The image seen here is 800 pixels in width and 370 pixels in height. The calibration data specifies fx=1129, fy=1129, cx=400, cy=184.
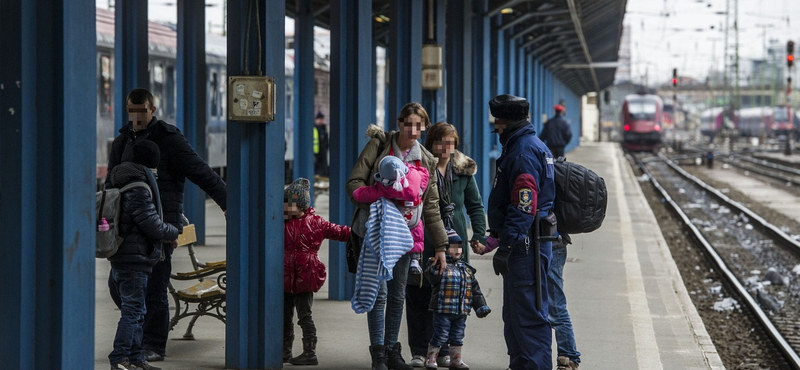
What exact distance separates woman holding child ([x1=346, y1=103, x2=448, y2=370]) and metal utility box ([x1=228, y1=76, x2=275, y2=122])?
0.61 metres

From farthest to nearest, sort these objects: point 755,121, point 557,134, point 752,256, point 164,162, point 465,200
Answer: point 755,121 → point 557,134 → point 752,256 → point 465,200 → point 164,162

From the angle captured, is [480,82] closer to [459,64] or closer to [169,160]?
[459,64]

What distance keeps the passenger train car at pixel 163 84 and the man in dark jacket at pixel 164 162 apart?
919 cm

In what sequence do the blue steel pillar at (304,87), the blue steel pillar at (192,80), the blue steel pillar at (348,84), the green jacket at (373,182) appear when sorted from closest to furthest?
the green jacket at (373,182)
the blue steel pillar at (348,84)
the blue steel pillar at (192,80)
the blue steel pillar at (304,87)

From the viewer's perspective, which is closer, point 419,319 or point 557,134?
point 419,319

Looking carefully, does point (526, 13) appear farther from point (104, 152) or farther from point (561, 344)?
point (561, 344)

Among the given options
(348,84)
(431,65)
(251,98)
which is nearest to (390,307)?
(251,98)

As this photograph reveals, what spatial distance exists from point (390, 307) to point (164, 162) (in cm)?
→ 155

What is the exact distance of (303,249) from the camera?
6.86m

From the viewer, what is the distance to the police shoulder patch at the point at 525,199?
6012 mm

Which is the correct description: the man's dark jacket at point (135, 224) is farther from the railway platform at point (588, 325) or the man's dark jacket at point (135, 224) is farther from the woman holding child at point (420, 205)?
the woman holding child at point (420, 205)

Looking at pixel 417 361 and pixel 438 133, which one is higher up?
pixel 438 133

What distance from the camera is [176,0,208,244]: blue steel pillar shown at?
503 inches

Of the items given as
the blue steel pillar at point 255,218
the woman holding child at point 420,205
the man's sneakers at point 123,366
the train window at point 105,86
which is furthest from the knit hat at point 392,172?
the train window at point 105,86
